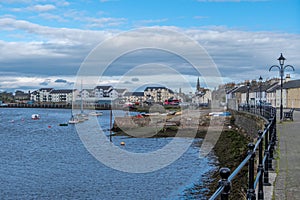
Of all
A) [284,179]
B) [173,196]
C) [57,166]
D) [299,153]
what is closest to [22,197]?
[173,196]

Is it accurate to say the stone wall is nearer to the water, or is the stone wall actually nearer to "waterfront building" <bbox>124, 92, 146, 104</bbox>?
the water

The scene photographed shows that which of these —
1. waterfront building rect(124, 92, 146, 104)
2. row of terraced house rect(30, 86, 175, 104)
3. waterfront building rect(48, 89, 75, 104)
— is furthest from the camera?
waterfront building rect(48, 89, 75, 104)

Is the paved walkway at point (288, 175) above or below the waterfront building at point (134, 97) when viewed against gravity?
below

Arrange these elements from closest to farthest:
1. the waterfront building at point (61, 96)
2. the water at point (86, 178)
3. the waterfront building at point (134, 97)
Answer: the water at point (86, 178), the waterfront building at point (134, 97), the waterfront building at point (61, 96)

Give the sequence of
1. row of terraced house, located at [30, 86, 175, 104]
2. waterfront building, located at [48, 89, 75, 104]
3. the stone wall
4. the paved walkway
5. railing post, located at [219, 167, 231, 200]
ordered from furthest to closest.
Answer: waterfront building, located at [48, 89, 75, 104] → row of terraced house, located at [30, 86, 175, 104] → the stone wall → the paved walkway → railing post, located at [219, 167, 231, 200]

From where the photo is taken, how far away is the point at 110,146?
35469mm

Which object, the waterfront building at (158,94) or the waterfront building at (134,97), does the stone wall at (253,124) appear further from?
the waterfront building at (134,97)

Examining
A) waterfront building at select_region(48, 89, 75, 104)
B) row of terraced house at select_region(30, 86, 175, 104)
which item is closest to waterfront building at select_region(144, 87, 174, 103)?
row of terraced house at select_region(30, 86, 175, 104)

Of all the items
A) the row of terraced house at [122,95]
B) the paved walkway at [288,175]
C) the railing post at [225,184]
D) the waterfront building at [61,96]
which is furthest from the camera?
the waterfront building at [61,96]

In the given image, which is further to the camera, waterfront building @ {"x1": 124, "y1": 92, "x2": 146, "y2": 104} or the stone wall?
waterfront building @ {"x1": 124, "y1": 92, "x2": 146, "y2": 104}

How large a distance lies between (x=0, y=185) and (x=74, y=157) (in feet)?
32.0

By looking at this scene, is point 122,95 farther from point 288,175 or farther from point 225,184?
point 225,184

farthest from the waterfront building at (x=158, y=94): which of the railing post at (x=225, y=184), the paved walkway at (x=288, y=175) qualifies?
the railing post at (x=225, y=184)

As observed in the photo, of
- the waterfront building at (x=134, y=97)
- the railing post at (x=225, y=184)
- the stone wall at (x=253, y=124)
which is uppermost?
the waterfront building at (x=134, y=97)
